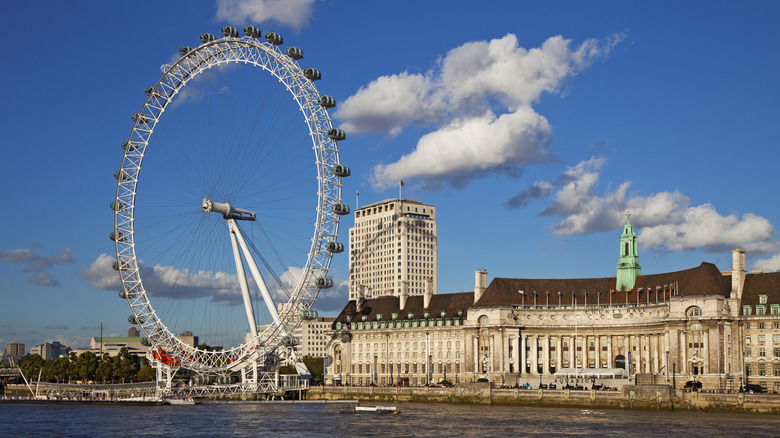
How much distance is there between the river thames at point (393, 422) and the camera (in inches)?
3376

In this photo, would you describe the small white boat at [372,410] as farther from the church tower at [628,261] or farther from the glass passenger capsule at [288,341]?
the church tower at [628,261]

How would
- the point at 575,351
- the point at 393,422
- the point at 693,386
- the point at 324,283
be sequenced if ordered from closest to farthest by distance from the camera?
the point at 393,422 < the point at 693,386 < the point at 324,283 < the point at 575,351

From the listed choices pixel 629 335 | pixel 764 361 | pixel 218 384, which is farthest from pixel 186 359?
pixel 764 361

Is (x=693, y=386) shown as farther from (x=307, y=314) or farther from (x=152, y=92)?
(x=152, y=92)

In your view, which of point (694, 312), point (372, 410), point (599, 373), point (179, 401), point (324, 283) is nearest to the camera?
point (372, 410)

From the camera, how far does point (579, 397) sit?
119m

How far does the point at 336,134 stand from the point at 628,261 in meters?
61.8

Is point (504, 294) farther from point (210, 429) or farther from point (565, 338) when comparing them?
point (210, 429)

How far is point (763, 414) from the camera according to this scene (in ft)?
334

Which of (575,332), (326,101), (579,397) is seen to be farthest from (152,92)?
(575,332)

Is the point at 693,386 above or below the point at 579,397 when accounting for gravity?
above

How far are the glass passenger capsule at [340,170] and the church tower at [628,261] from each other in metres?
58.5

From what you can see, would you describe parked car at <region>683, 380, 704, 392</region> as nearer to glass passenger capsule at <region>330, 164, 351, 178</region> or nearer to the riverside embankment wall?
the riverside embankment wall

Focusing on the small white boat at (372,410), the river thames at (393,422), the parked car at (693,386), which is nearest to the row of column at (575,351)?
the parked car at (693,386)
